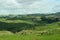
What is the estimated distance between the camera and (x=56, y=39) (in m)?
65.9

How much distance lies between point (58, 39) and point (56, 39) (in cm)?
103

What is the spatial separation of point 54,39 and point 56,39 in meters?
1.02

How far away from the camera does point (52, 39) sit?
64500 millimetres

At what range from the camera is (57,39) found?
66.5 metres

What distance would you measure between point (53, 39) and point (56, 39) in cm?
165

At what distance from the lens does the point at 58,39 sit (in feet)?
218

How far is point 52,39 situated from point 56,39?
7.65 feet

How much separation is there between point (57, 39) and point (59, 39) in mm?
1240

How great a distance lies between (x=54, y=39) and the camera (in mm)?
65438

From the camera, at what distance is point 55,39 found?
216 ft

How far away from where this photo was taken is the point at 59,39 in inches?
2576

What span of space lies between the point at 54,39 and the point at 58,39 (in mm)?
2054

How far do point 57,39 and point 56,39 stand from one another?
0.76 m

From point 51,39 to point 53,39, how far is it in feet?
2.63
